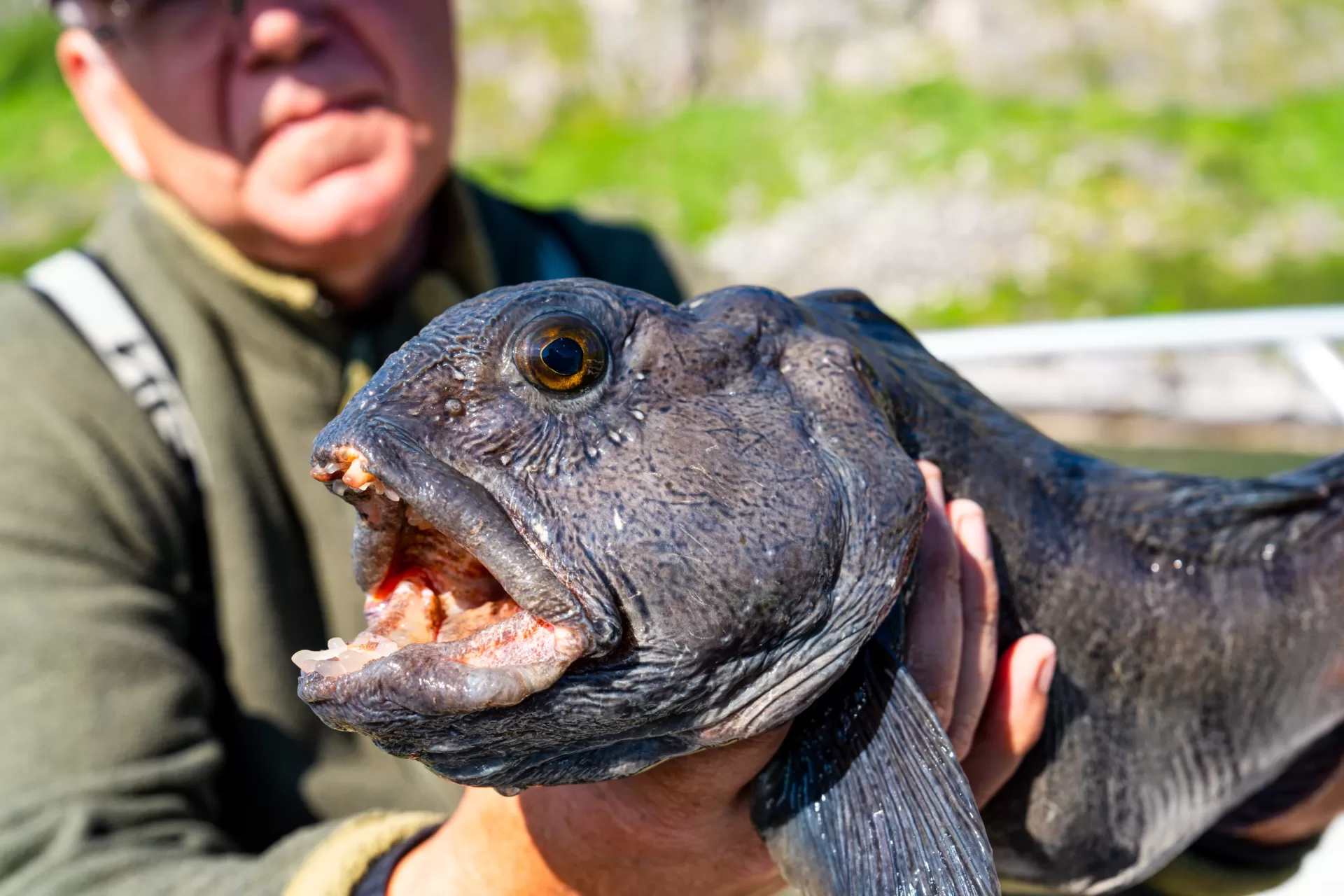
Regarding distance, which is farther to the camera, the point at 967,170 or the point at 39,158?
the point at 39,158

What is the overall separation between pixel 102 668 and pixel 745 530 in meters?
1.47

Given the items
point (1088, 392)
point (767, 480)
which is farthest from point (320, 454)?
point (1088, 392)

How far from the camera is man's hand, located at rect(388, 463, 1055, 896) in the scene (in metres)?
1.64

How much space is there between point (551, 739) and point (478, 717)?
11 cm

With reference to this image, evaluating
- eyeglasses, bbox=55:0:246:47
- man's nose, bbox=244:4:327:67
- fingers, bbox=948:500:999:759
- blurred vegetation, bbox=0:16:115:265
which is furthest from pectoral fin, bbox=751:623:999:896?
blurred vegetation, bbox=0:16:115:265

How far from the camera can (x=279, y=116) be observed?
8.43 feet

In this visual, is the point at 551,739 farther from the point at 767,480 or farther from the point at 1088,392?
the point at 1088,392

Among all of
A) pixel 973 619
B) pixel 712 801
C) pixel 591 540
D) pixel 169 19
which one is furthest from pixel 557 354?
pixel 169 19

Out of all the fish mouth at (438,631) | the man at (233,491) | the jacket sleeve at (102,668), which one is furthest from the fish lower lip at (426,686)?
the jacket sleeve at (102,668)

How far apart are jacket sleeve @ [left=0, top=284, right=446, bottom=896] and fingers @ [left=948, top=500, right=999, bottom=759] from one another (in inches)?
Answer: 36.6

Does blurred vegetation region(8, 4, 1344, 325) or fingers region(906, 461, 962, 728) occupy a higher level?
fingers region(906, 461, 962, 728)

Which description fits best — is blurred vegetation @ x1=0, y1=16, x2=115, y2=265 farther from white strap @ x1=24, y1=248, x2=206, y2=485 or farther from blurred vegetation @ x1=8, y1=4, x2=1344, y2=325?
white strap @ x1=24, y1=248, x2=206, y2=485

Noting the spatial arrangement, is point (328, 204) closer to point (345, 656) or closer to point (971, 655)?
point (345, 656)

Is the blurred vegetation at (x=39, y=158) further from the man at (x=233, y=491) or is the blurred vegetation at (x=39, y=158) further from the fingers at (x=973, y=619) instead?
the fingers at (x=973, y=619)
